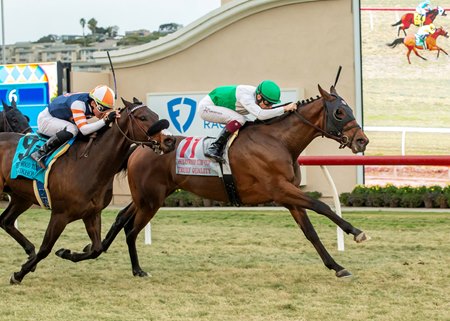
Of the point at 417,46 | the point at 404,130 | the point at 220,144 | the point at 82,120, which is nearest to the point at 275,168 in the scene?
the point at 220,144

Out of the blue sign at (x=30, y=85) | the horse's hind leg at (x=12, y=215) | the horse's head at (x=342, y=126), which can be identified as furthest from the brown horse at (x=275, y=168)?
the blue sign at (x=30, y=85)

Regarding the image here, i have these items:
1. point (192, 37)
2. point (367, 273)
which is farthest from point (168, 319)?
point (192, 37)

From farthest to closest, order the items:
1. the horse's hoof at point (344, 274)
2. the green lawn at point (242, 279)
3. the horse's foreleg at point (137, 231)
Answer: the horse's foreleg at point (137, 231) → the horse's hoof at point (344, 274) → the green lawn at point (242, 279)

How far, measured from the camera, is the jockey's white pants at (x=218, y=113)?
8781 mm

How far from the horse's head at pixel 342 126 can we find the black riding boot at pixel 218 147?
0.91 metres

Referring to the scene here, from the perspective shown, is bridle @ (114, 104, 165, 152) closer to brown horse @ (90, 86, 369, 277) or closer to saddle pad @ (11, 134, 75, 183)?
saddle pad @ (11, 134, 75, 183)

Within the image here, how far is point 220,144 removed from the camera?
340 inches

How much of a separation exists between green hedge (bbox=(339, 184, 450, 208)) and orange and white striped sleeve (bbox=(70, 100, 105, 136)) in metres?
8.99

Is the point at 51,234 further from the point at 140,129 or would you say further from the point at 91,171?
the point at 140,129

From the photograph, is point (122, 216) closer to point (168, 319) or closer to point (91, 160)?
point (91, 160)

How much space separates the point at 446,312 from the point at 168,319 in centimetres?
195

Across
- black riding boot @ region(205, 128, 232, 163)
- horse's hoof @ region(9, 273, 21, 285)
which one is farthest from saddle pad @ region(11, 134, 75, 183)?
black riding boot @ region(205, 128, 232, 163)

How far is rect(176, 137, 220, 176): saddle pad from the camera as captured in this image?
8727 millimetres

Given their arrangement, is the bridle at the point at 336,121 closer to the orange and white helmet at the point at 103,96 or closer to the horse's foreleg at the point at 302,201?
the horse's foreleg at the point at 302,201
